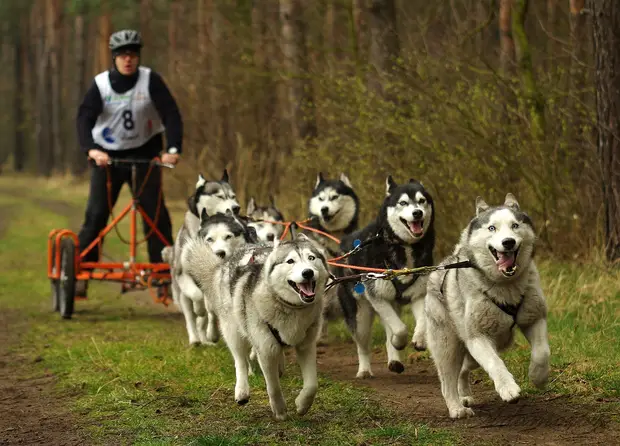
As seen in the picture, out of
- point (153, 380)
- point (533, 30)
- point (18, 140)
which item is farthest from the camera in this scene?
point (18, 140)

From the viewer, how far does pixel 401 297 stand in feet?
22.9

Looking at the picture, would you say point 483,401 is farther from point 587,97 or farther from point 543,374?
point 587,97

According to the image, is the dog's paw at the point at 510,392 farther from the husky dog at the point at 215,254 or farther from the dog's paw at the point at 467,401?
the husky dog at the point at 215,254

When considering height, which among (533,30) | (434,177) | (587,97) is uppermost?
(533,30)

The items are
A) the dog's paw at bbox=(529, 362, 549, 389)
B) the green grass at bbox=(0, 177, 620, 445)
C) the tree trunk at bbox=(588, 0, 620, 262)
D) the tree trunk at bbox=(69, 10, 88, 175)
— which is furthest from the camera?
the tree trunk at bbox=(69, 10, 88, 175)

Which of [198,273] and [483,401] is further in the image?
[198,273]

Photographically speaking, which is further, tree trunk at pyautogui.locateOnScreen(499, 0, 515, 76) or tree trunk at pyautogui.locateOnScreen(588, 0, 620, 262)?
tree trunk at pyautogui.locateOnScreen(499, 0, 515, 76)

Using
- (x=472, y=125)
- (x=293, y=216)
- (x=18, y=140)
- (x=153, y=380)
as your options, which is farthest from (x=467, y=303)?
(x=18, y=140)

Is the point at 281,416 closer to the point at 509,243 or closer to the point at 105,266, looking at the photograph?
the point at 509,243

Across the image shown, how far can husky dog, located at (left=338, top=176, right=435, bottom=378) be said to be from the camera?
6914 mm

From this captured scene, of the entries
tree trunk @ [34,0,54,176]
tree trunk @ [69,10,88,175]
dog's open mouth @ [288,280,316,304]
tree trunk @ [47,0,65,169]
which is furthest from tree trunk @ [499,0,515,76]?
tree trunk @ [34,0,54,176]

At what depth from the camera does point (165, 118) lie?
33.2 ft

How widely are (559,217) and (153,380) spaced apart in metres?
4.46

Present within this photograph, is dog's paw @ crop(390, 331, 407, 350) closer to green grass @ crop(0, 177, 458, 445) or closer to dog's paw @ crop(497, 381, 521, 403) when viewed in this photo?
green grass @ crop(0, 177, 458, 445)
